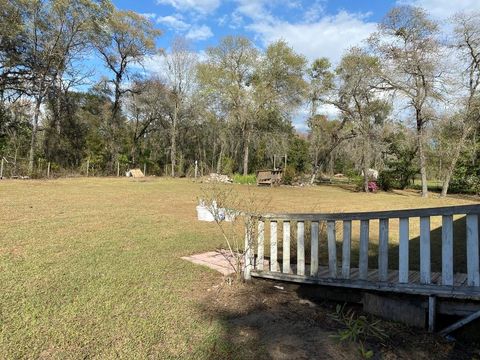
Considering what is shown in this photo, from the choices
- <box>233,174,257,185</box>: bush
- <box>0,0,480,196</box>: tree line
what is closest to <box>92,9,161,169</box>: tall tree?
<box>0,0,480,196</box>: tree line

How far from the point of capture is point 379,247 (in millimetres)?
3145

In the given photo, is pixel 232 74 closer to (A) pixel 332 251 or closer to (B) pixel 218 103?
(B) pixel 218 103

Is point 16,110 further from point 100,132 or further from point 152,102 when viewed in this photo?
point 152,102

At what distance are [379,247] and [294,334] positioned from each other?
1.05 metres

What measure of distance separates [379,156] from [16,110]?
24.6 m

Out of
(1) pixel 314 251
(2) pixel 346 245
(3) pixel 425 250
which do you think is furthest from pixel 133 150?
(3) pixel 425 250

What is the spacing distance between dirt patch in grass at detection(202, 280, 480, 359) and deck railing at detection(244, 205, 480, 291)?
0.35 meters

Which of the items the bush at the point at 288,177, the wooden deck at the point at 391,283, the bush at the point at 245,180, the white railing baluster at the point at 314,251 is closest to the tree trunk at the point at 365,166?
the bush at the point at 288,177

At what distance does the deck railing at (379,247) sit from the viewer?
8.75 feet

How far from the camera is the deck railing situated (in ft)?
8.75

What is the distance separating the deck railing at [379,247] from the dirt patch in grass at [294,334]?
1.14ft

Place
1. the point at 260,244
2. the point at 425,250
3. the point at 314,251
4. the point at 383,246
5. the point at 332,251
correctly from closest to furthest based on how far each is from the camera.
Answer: the point at 425,250, the point at 383,246, the point at 332,251, the point at 314,251, the point at 260,244

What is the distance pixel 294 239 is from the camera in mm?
5281

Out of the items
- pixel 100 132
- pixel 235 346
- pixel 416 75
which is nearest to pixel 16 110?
pixel 100 132
